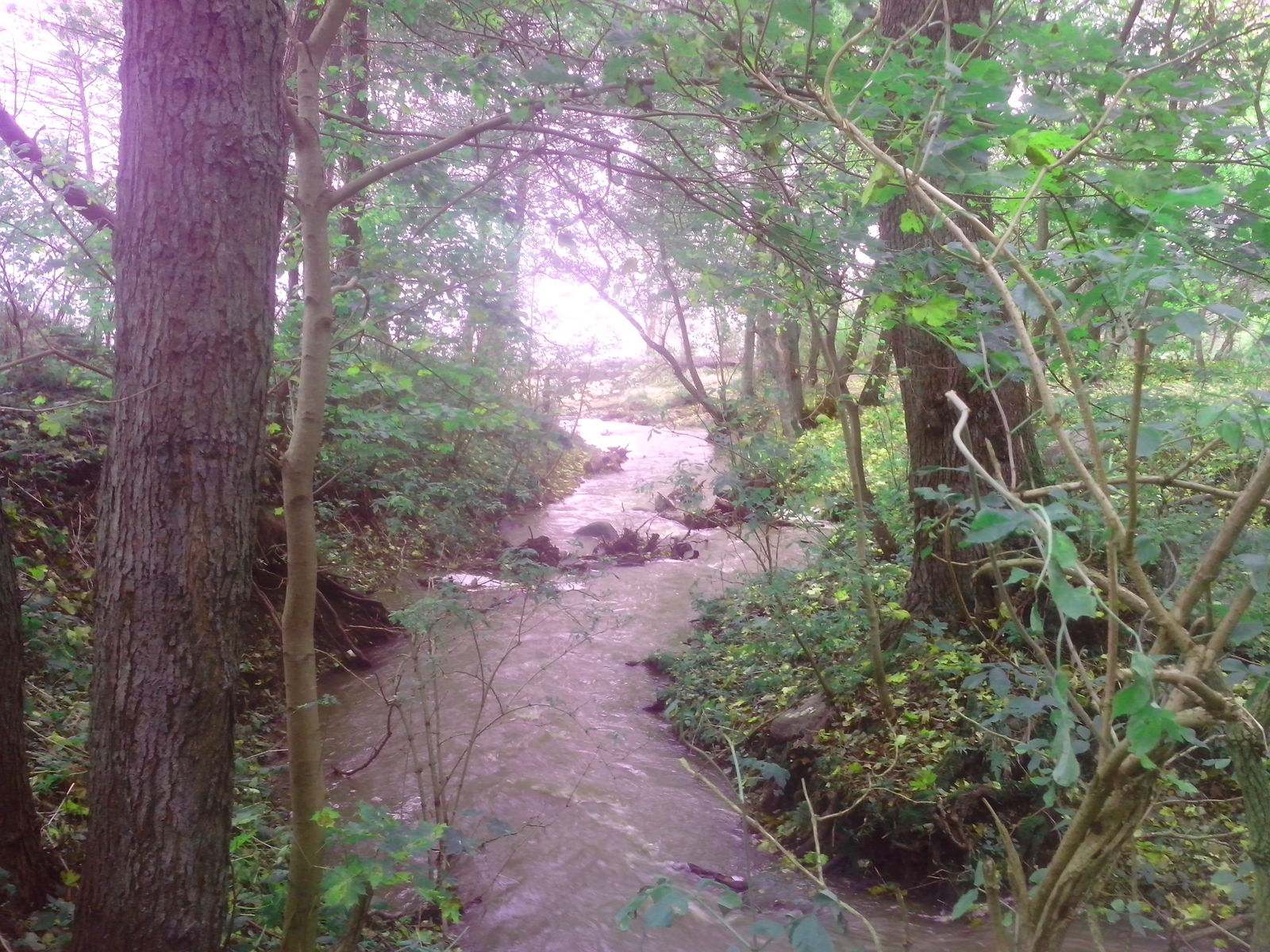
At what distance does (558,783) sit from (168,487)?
3840 millimetres

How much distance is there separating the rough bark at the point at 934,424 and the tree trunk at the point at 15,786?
447 centimetres

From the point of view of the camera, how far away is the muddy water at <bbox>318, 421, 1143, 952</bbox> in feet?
13.5

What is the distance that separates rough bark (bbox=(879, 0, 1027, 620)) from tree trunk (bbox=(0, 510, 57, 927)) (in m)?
4.47

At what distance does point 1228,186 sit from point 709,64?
1517mm

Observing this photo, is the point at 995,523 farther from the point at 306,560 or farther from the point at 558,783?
the point at 558,783

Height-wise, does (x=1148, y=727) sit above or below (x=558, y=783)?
above

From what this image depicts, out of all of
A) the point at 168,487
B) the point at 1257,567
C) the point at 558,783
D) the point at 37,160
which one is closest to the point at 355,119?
the point at 37,160

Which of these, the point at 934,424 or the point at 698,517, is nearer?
the point at 934,424

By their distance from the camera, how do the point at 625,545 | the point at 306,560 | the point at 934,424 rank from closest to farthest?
the point at 306,560
the point at 934,424
the point at 625,545

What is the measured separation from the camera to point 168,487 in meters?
2.54

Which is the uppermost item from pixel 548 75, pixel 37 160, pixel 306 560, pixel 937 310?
pixel 37 160

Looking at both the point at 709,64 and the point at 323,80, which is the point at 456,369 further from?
the point at 323,80

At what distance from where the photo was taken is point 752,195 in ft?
12.2

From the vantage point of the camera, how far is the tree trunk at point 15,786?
9.46 feet
